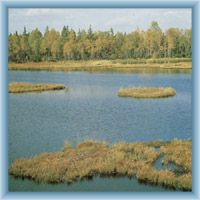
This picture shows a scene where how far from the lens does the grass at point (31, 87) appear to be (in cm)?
870

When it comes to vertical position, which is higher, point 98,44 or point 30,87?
point 98,44

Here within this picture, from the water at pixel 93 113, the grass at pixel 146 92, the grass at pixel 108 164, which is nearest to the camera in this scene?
the grass at pixel 108 164

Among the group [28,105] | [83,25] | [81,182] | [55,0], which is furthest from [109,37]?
[81,182]

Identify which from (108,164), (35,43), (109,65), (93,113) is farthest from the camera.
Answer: (109,65)

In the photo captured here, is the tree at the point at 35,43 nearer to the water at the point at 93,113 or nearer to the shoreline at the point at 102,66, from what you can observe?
the shoreline at the point at 102,66

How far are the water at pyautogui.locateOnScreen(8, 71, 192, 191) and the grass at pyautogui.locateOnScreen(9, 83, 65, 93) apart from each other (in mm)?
71

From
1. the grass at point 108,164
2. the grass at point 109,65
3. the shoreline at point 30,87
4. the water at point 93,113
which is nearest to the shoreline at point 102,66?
the grass at point 109,65

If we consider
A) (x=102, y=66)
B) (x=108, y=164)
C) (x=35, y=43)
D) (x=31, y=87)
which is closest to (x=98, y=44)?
(x=102, y=66)

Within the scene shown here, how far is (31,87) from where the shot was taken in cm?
891

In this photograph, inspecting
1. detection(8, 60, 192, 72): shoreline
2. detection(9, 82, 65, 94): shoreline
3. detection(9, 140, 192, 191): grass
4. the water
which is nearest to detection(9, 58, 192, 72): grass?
detection(8, 60, 192, 72): shoreline

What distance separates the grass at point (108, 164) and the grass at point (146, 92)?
789 mm

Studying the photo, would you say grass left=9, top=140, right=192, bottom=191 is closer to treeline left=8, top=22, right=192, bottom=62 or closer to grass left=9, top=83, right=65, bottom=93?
grass left=9, top=83, right=65, bottom=93

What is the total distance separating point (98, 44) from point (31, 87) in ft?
4.30

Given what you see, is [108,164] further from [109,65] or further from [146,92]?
[109,65]
